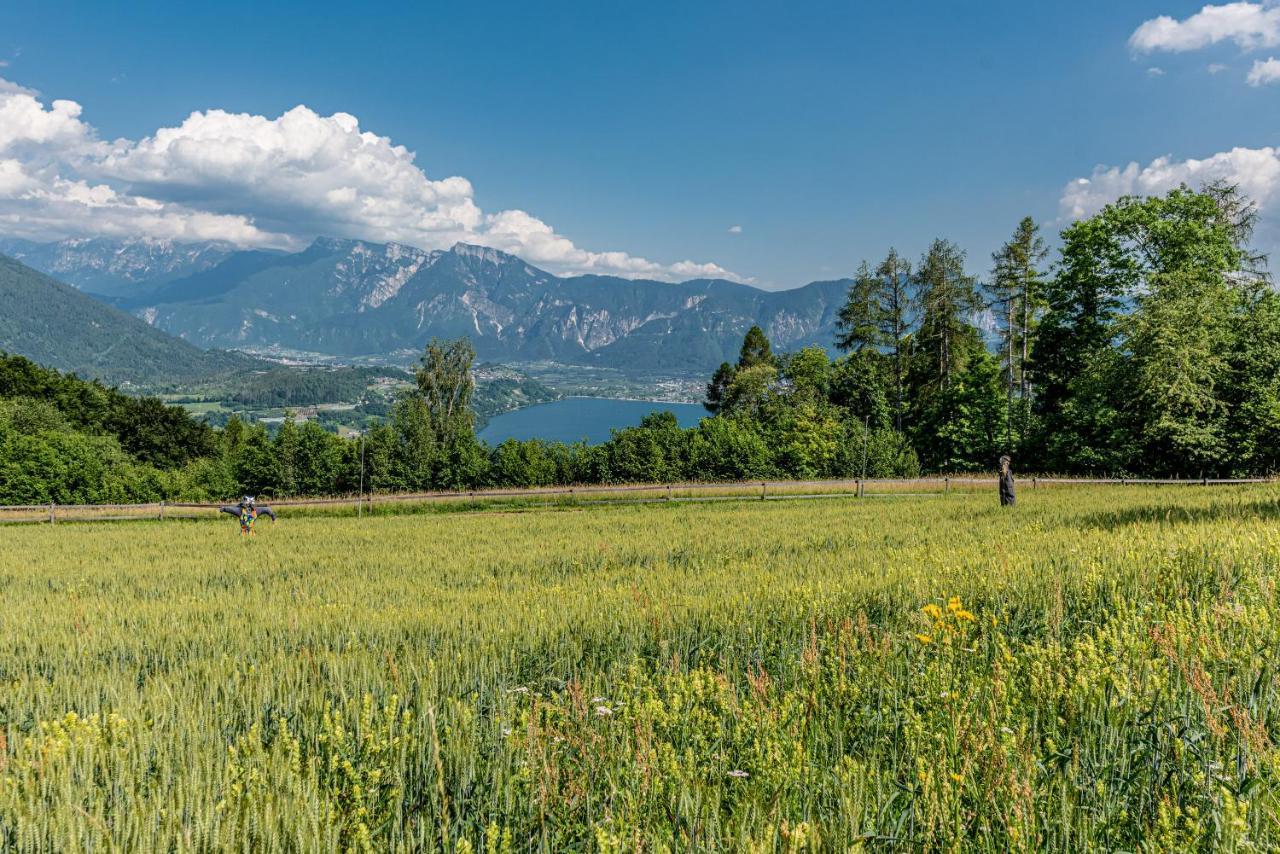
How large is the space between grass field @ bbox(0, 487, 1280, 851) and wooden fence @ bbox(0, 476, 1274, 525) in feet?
90.8

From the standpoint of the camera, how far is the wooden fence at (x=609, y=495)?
33312mm

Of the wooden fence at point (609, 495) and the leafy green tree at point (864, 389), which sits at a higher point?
the leafy green tree at point (864, 389)

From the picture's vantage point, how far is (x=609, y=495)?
3709 centimetres

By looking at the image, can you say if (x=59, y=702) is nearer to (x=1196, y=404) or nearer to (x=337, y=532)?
(x=337, y=532)

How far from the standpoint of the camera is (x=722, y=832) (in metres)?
2.49

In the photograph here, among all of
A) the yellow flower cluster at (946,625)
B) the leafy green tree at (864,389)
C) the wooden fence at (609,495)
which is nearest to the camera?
the yellow flower cluster at (946,625)

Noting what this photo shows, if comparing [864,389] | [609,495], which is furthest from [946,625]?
[864,389]

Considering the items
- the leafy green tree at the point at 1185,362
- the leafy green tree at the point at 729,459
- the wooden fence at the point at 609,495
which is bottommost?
the wooden fence at the point at 609,495

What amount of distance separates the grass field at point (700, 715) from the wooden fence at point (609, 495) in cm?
2768

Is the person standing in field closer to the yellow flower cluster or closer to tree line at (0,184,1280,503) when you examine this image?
the yellow flower cluster

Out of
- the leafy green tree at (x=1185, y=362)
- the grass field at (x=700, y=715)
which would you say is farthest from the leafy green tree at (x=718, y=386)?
the grass field at (x=700, y=715)

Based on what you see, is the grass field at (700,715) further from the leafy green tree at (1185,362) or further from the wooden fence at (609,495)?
the leafy green tree at (1185,362)

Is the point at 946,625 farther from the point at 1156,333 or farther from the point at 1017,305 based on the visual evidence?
the point at 1017,305

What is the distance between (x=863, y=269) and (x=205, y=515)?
175ft
